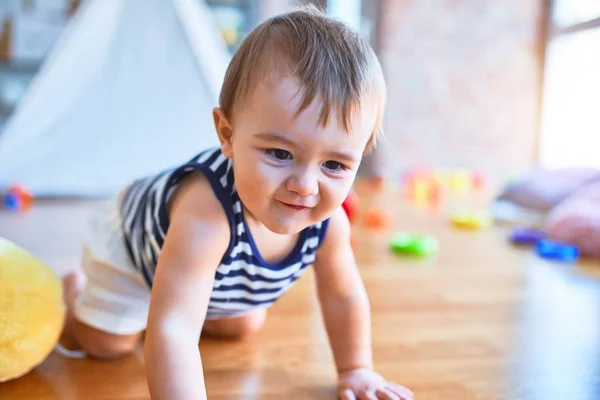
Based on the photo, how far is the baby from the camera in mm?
601

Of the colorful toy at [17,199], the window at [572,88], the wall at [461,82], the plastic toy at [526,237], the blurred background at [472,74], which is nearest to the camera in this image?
the plastic toy at [526,237]

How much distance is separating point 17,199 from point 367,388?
1.48 meters

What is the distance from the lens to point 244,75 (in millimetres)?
627

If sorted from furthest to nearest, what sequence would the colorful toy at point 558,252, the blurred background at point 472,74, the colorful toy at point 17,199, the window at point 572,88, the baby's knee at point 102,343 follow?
the blurred background at point 472,74 < the window at point 572,88 < the colorful toy at point 17,199 < the colorful toy at point 558,252 < the baby's knee at point 102,343

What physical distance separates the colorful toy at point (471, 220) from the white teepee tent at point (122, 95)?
2.89 feet

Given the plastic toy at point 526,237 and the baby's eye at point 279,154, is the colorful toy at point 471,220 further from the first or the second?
the baby's eye at point 279,154

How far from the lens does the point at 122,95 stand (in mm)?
2227

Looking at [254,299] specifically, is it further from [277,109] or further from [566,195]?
[566,195]

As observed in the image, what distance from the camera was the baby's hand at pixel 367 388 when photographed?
29.8 inches

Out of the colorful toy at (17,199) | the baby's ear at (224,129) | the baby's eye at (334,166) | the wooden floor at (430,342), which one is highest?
the baby's ear at (224,129)

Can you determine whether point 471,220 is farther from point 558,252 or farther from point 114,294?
point 114,294

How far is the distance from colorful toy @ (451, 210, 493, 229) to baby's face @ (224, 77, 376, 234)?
1.37 meters

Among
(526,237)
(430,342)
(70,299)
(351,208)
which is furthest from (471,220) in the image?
(70,299)

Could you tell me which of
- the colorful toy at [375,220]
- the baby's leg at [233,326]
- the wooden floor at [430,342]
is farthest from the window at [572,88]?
the baby's leg at [233,326]
